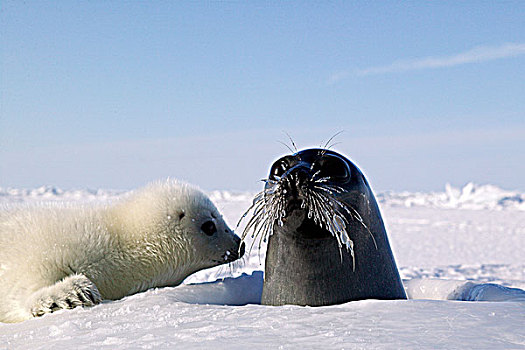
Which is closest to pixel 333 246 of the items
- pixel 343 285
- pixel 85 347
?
pixel 343 285

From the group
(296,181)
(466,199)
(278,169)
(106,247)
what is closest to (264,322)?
(296,181)

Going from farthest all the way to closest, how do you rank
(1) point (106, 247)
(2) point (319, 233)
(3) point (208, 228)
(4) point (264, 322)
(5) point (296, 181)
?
(3) point (208, 228) < (1) point (106, 247) < (2) point (319, 233) < (5) point (296, 181) < (4) point (264, 322)

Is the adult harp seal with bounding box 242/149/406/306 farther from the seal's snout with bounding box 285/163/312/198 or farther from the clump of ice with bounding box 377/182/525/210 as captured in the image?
the clump of ice with bounding box 377/182/525/210

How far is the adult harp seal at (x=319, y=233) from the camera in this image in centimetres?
165

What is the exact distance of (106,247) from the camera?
2111 millimetres

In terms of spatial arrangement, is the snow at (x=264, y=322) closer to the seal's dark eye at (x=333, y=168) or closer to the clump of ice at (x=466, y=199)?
the seal's dark eye at (x=333, y=168)

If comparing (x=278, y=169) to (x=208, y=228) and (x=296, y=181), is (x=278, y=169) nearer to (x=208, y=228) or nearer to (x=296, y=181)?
(x=296, y=181)

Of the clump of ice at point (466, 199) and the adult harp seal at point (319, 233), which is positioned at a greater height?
the adult harp seal at point (319, 233)

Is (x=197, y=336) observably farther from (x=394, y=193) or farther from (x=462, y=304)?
(x=394, y=193)

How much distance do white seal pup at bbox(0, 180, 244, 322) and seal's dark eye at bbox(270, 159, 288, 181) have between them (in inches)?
14.4

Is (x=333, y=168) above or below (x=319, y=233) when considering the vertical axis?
above

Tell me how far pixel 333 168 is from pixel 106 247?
37.9 inches

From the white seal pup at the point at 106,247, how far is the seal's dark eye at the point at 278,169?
1.20ft

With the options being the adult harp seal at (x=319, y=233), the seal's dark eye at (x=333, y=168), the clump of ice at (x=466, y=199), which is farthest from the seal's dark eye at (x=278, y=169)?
the clump of ice at (x=466, y=199)
